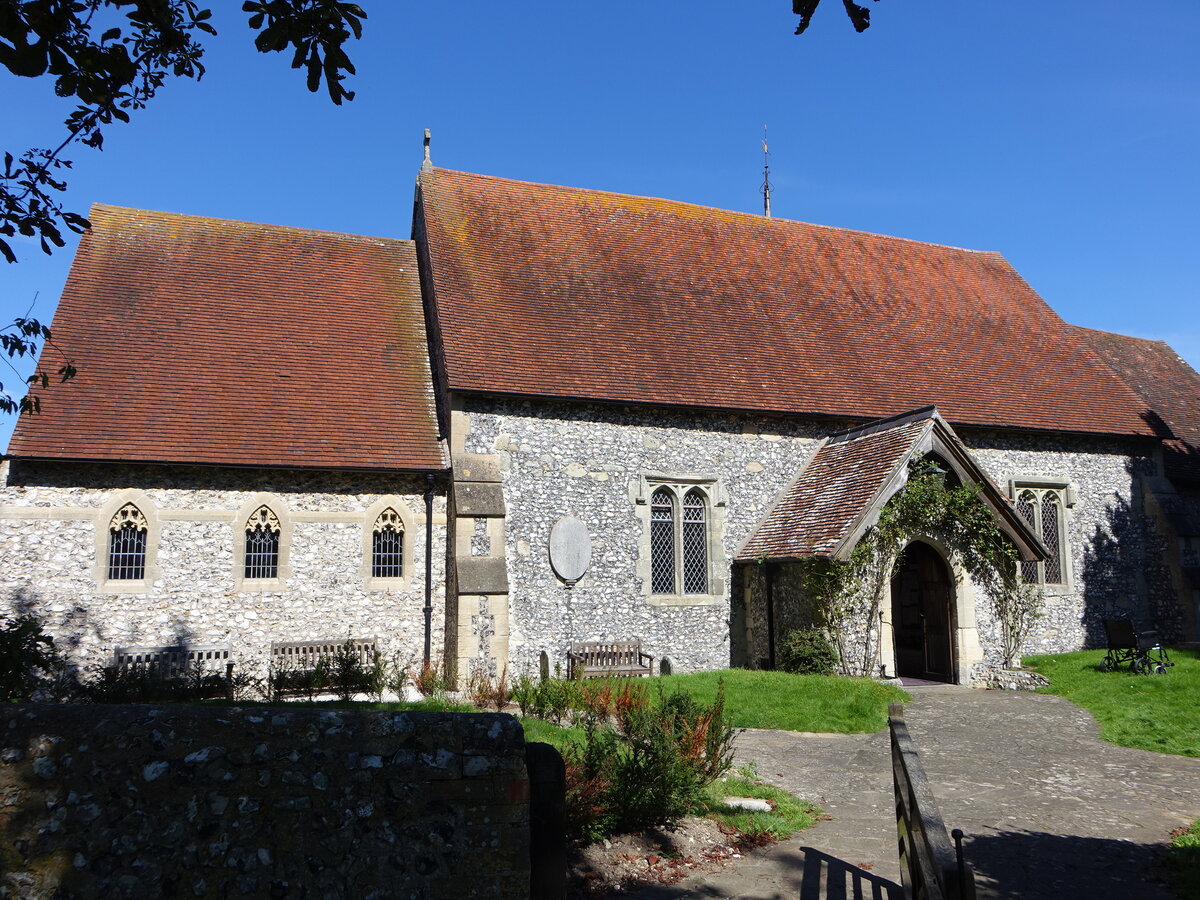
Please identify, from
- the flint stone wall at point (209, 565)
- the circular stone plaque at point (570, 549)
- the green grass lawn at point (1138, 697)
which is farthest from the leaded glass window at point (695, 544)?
the green grass lawn at point (1138, 697)

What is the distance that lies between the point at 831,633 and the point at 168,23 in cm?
1275

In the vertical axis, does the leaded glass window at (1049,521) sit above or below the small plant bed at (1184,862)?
above

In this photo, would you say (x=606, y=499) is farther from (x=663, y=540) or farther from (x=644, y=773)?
(x=644, y=773)

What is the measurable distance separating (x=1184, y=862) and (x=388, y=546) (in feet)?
40.5

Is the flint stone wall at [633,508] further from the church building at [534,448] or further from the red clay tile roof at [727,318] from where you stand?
the red clay tile roof at [727,318]

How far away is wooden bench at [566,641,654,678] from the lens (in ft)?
49.3

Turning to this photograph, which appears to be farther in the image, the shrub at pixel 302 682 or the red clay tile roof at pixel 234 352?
the red clay tile roof at pixel 234 352

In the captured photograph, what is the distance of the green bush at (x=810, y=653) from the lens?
1459cm

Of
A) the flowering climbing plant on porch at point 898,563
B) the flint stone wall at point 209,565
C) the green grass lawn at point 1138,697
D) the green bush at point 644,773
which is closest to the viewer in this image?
the green bush at point 644,773

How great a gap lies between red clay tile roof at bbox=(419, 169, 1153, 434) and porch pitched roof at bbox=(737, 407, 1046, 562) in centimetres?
162

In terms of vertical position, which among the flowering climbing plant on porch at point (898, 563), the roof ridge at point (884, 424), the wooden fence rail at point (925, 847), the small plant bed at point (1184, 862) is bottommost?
the small plant bed at point (1184, 862)

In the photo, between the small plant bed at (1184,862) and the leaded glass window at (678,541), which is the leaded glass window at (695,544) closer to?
the leaded glass window at (678,541)

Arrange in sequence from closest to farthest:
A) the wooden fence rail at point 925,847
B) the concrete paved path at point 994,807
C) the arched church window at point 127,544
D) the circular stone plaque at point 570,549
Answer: the wooden fence rail at point 925,847
the concrete paved path at point 994,807
the arched church window at point 127,544
the circular stone plaque at point 570,549

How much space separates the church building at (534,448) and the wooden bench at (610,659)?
40 centimetres
